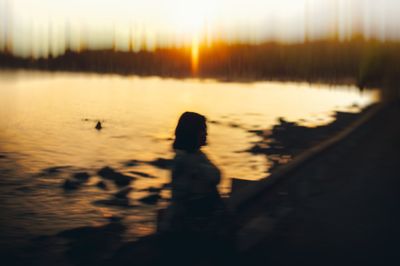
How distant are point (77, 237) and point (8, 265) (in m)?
1.19

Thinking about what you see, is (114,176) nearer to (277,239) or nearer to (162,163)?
(162,163)

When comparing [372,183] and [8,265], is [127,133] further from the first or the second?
[8,265]

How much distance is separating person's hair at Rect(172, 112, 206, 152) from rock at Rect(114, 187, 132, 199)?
3563mm

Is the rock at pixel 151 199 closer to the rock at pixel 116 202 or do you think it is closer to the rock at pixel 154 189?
the rock at pixel 116 202

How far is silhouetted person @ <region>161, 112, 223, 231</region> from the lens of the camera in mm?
5984

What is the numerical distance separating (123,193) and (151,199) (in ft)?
2.47

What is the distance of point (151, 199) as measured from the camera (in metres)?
9.48

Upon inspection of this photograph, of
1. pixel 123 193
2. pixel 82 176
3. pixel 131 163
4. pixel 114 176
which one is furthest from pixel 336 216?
pixel 131 163

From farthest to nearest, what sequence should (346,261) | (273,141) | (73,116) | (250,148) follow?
(73,116), (273,141), (250,148), (346,261)

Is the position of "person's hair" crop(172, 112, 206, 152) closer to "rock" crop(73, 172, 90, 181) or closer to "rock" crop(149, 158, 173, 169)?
"rock" crop(73, 172, 90, 181)

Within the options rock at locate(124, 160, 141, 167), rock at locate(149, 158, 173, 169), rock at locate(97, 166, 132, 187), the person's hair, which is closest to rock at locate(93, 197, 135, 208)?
rock at locate(97, 166, 132, 187)

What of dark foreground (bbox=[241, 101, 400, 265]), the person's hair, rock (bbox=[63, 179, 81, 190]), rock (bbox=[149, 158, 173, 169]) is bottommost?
rock (bbox=[149, 158, 173, 169])

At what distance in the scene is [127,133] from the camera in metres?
24.8

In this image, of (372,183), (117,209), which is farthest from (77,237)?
(372,183)
